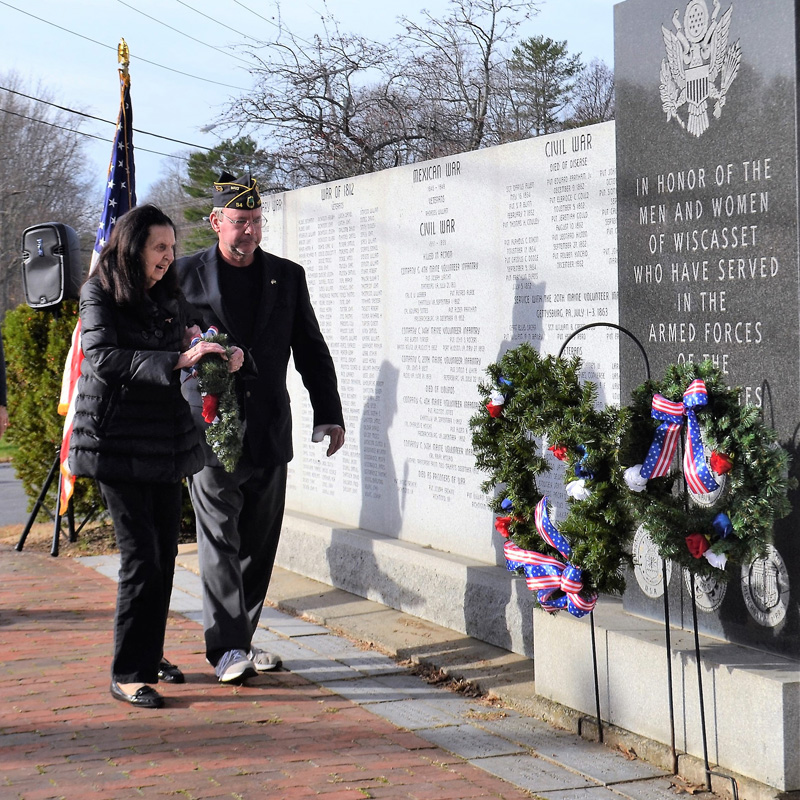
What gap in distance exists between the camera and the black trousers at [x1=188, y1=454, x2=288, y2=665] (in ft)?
16.1

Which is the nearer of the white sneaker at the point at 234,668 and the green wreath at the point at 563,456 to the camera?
the green wreath at the point at 563,456

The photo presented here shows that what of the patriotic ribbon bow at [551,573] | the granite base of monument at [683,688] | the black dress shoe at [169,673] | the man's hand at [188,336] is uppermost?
the man's hand at [188,336]

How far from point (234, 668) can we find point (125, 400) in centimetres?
122

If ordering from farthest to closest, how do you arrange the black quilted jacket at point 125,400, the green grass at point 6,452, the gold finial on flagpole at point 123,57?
the green grass at point 6,452 < the gold finial on flagpole at point 123,57 < the black quilted jacket at point 125,400

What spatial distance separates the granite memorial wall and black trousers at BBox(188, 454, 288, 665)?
1.15m

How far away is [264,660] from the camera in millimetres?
5027

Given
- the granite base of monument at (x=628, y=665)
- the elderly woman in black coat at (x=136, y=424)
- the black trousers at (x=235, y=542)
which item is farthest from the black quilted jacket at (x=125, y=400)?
the granite base of monument at (x=628, y=665)

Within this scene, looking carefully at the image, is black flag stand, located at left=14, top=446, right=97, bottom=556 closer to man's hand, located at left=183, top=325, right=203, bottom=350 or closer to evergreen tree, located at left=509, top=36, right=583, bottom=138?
man's hand, located at left=183, top=325, right=203, bottom=350

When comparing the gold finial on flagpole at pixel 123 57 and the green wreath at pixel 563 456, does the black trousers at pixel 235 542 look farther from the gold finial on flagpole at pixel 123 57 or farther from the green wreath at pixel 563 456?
the gold finial on flagpole at pixel 123 57

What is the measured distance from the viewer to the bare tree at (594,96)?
19312mm

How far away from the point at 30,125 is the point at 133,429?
127 ft

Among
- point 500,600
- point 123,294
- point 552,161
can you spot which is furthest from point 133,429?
point 552,161

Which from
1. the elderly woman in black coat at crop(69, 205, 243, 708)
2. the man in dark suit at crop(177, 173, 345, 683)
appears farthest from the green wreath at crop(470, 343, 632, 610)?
the man in dark suit at crop(177, 173, 345, 683)

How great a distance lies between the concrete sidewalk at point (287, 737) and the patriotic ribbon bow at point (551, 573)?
52 cm
